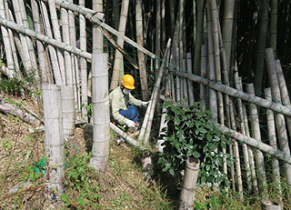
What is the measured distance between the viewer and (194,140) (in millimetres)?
2121

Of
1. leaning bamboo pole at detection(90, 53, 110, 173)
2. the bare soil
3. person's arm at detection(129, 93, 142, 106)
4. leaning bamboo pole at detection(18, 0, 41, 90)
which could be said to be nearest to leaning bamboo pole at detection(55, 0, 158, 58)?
leaning bamboo pole at detection(18, 0, 41, 90)

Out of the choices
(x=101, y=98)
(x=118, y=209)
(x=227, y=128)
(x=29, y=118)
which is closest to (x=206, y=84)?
(x=227, y=128)

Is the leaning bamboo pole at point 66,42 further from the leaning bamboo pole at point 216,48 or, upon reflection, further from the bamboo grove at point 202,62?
the leaning bamboo pole at point 216,48

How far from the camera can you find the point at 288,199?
2340 millimetres

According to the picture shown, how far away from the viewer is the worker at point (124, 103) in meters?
3.32

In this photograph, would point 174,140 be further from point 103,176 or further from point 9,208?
point 9,208

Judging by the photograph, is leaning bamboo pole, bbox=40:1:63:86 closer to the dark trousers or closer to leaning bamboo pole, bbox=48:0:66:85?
leaning bamboo pole, bbox=48:0:66:85

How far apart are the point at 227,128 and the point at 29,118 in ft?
8.52

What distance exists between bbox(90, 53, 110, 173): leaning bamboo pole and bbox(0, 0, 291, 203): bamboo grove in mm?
567

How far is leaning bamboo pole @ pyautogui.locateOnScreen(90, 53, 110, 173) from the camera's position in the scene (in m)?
2.07

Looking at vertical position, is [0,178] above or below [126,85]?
below

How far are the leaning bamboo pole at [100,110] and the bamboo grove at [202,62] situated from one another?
567mm

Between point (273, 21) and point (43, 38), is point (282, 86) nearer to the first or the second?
point (273, 21)

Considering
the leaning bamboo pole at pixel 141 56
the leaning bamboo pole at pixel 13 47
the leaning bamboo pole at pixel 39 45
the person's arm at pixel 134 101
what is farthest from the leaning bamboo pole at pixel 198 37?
the leaning bamboo pole at pixel 13 47
